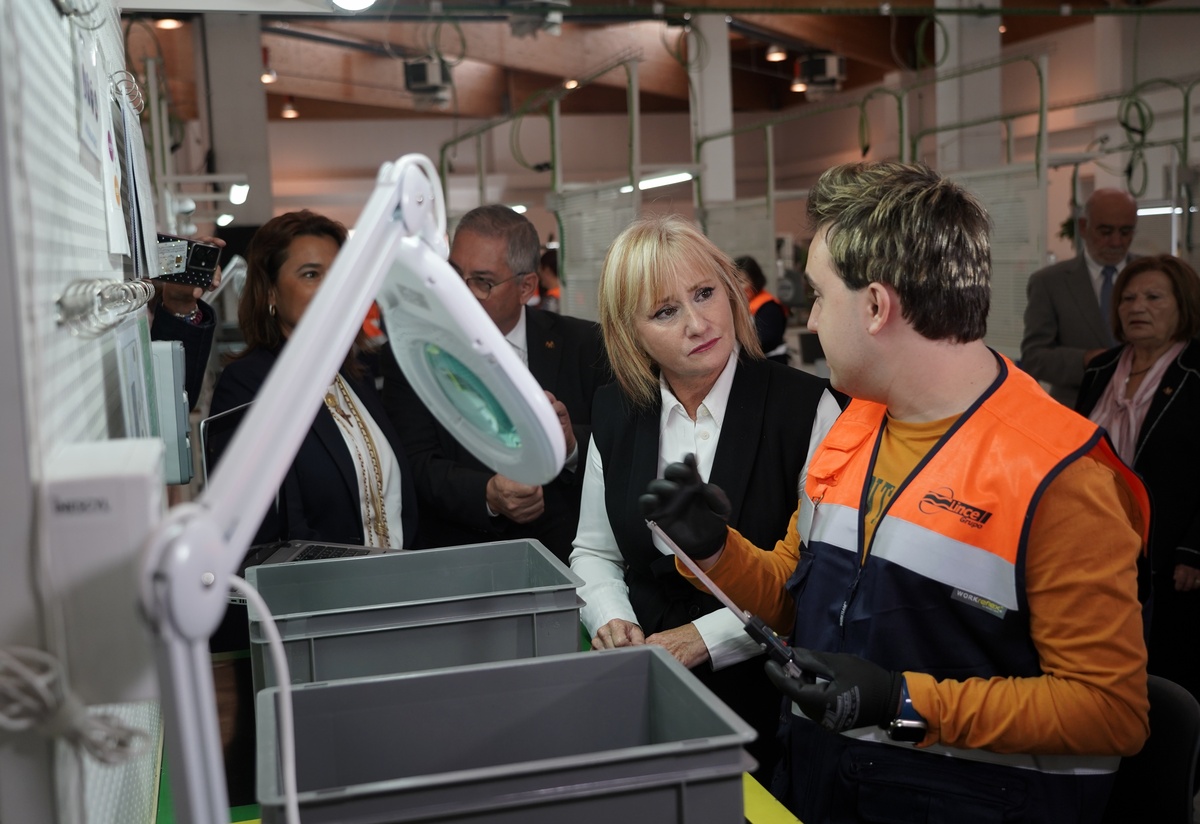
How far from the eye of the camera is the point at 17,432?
73cm

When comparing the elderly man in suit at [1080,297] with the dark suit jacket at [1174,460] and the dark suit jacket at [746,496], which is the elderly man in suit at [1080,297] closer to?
the dark suit jacket at [1174,460]

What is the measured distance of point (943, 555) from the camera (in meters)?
1.37

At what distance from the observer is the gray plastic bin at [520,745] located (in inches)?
34.9

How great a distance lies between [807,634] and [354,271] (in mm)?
1036

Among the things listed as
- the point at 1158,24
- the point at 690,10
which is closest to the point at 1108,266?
the point at 690,10

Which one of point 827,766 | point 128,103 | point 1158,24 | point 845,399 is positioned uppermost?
point 1158,24

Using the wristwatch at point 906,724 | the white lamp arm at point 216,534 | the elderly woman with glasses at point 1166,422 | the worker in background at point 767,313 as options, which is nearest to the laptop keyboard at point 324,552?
the wristwatch at point 906,724

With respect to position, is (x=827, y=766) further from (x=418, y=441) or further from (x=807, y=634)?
(x=418, y=441)

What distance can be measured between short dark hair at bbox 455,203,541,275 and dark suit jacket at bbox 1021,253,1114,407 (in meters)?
2.51

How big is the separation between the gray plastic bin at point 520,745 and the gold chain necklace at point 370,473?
1320 mm

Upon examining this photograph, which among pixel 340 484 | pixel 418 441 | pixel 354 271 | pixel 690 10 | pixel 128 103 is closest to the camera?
pixel 354 271

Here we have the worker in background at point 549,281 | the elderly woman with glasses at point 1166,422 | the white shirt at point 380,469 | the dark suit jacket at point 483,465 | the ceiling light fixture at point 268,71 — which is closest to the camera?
the white shirt at point 380,469

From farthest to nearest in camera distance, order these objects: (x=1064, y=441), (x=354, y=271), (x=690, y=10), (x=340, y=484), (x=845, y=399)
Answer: (x=690, y=10)
(x=340, y=484)
(x=845, y=399)
(x=1064, y=441)
(x=354, y=271)

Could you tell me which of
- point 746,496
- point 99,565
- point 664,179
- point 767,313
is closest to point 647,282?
point 746,496
